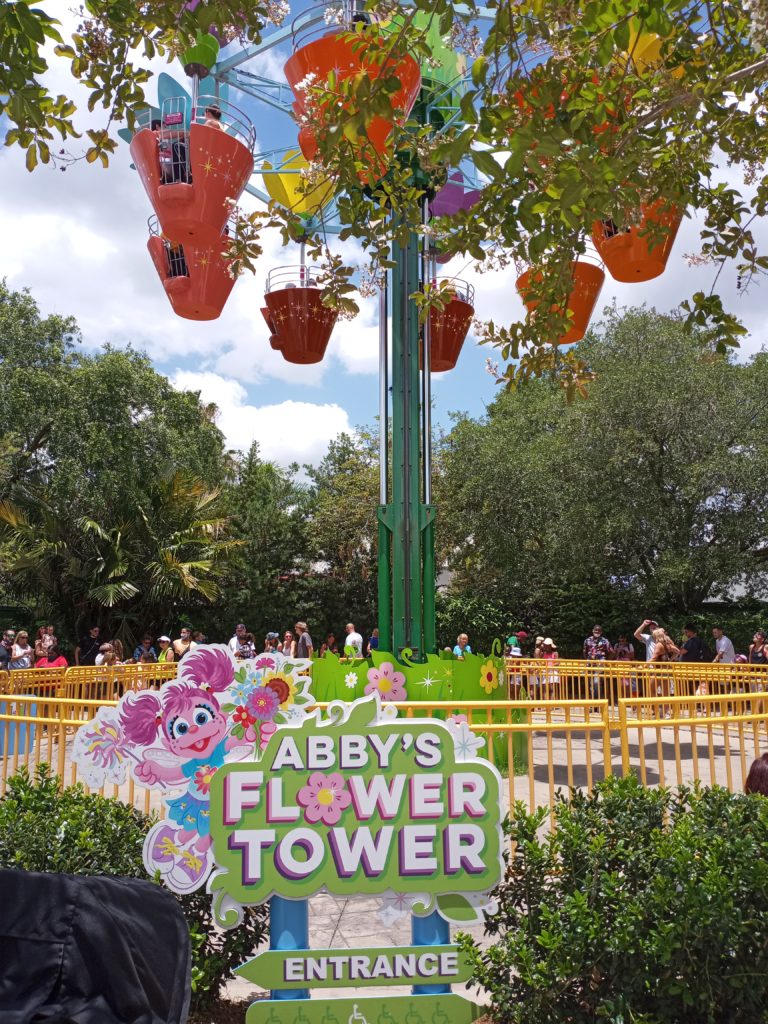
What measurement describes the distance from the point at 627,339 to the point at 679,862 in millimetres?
18998

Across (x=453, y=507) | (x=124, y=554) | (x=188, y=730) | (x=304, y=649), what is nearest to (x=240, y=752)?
(x=188, y=730)

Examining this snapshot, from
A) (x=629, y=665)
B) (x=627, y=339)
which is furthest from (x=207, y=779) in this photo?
(x=627, y=339)

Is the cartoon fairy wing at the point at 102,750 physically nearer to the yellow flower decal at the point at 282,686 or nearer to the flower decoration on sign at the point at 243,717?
the flower decoration on sign at the point at 243,717

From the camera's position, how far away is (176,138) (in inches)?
271

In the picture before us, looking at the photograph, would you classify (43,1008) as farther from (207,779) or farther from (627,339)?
(627,339)

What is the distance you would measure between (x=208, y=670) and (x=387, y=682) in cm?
420

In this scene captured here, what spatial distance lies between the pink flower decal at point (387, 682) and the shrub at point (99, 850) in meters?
3.99

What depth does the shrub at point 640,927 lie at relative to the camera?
126 inches

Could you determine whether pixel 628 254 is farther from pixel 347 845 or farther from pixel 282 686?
pixel 347 845

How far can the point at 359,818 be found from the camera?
3.68 m

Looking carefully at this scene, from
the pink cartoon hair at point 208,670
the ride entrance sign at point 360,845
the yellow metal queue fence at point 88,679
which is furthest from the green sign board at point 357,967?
the yellow metal queue fence at point 88,679

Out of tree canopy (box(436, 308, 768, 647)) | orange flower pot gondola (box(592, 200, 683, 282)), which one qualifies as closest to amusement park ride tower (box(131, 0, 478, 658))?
orange flower pot gondola (box(592, 200, 683, 282))

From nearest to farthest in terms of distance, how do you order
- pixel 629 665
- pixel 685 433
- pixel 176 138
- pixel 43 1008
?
pixel 43 1008
pixel 176 138
pixel 629 665
pixel 685 433

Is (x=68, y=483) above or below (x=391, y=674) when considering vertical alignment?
above
